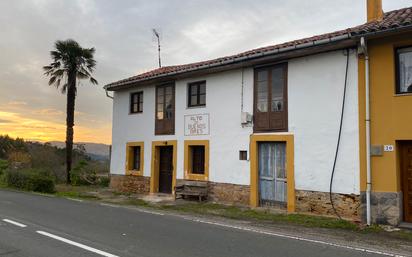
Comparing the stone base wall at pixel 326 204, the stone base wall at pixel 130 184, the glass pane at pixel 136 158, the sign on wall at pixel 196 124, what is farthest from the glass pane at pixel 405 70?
the glass pane at pixel 136 158

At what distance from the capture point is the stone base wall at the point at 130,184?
18406mm

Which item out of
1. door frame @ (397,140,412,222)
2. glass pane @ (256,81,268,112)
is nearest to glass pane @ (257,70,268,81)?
glass pane @ (256,81,268,112)

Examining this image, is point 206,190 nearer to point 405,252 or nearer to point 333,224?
point 333,224

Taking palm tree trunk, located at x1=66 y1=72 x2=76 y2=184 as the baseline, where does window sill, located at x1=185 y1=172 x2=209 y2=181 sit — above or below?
below

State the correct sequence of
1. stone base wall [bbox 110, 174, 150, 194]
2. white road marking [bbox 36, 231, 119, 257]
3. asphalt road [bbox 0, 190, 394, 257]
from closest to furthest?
white road marking [bbox 36, 231, 119, 257]
asphalt road [bbox 0, 190, 394, 257]
stone base wall [bbox 110, 174, 150, 194]

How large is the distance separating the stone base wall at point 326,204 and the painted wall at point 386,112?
60 centimetres

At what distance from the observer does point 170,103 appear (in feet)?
57.2

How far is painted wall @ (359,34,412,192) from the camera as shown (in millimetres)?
10477

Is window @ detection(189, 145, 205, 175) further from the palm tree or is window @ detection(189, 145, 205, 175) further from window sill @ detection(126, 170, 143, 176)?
the palm tree

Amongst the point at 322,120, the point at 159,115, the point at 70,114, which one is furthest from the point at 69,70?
the point at 322,120

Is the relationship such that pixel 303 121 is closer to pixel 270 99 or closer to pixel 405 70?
pixel 270 99

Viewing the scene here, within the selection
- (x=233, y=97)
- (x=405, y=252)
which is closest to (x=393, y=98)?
(x=405, y=252)

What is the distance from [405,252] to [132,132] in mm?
14096

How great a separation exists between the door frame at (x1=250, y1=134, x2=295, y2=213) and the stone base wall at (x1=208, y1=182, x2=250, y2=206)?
34 cm
